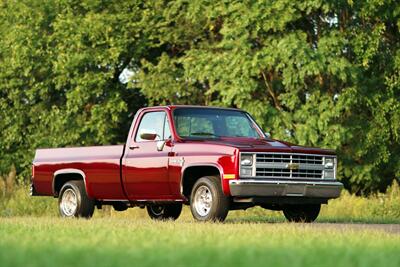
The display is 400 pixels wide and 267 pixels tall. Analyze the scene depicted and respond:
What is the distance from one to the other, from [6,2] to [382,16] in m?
14.2

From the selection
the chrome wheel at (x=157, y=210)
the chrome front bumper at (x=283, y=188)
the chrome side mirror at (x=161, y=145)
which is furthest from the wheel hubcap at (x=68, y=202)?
the chrome front bumper at (x=283, y=188)

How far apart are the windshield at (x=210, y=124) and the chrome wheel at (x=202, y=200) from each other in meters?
1.08

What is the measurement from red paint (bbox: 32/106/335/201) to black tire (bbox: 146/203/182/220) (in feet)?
4.84

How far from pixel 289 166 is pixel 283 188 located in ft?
1.49

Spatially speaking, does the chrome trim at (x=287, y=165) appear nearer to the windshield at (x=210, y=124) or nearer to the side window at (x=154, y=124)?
the windshield at (x=210, y=124)

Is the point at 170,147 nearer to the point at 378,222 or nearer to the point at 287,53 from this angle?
the point at 378,222

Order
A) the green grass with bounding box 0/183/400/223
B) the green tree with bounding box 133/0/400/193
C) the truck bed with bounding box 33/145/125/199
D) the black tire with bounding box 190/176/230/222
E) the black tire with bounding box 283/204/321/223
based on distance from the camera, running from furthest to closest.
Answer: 1. the green tree with bounding box 133/0/400/193
2. the green grass with bounding box 0/183/400/223
3. the truck bed with bounding box 33/145/125/199
4. the black tire with bounding box 283/204/321/223
5. the black tire with bounding box 190/176/230/222

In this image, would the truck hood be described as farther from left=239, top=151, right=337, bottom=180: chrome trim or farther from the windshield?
the windshield

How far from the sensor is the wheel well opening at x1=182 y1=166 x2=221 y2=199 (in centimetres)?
1794

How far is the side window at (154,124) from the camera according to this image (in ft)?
61.6

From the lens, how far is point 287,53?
96.0ft

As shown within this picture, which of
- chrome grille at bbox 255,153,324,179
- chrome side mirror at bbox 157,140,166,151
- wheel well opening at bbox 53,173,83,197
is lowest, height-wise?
wheel well opening at bbox 53,173,83,197

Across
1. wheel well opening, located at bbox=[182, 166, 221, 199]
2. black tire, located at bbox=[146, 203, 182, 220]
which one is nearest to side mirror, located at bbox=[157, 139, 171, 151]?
wheel well opening, located at bbox=[182, 166, 221, 199]

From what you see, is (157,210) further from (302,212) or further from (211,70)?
(211,70)
